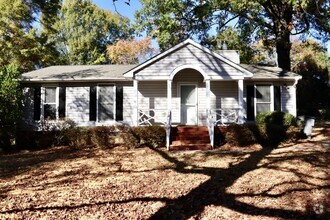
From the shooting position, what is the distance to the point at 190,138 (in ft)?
43.5

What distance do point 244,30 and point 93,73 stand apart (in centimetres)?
1052

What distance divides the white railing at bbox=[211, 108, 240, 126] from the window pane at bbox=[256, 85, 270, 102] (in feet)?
5.47

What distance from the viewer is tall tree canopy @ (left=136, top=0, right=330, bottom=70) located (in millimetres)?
17797

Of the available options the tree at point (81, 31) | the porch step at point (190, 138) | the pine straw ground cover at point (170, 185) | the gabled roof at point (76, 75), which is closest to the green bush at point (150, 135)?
the porch step at point (190, 138)

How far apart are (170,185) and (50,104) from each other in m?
11.0

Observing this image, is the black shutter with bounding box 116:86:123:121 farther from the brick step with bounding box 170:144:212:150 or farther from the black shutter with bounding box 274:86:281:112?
the black shutter with bounding box 274:86:281:112

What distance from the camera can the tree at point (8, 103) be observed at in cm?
1339

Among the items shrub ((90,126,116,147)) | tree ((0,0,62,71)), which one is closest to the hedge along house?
shrub ((90,126,116,147))

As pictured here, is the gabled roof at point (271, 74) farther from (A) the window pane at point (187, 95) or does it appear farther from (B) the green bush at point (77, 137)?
(B) the green bush at point (77, 137)

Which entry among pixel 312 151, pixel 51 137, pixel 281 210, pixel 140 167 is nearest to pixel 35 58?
pixel 51 137

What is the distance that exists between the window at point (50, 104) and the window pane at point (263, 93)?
10.9m

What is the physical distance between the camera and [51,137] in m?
13.8

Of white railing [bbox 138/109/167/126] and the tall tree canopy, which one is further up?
the tall tree canopy

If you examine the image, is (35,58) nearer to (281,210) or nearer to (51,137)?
(51,137)
